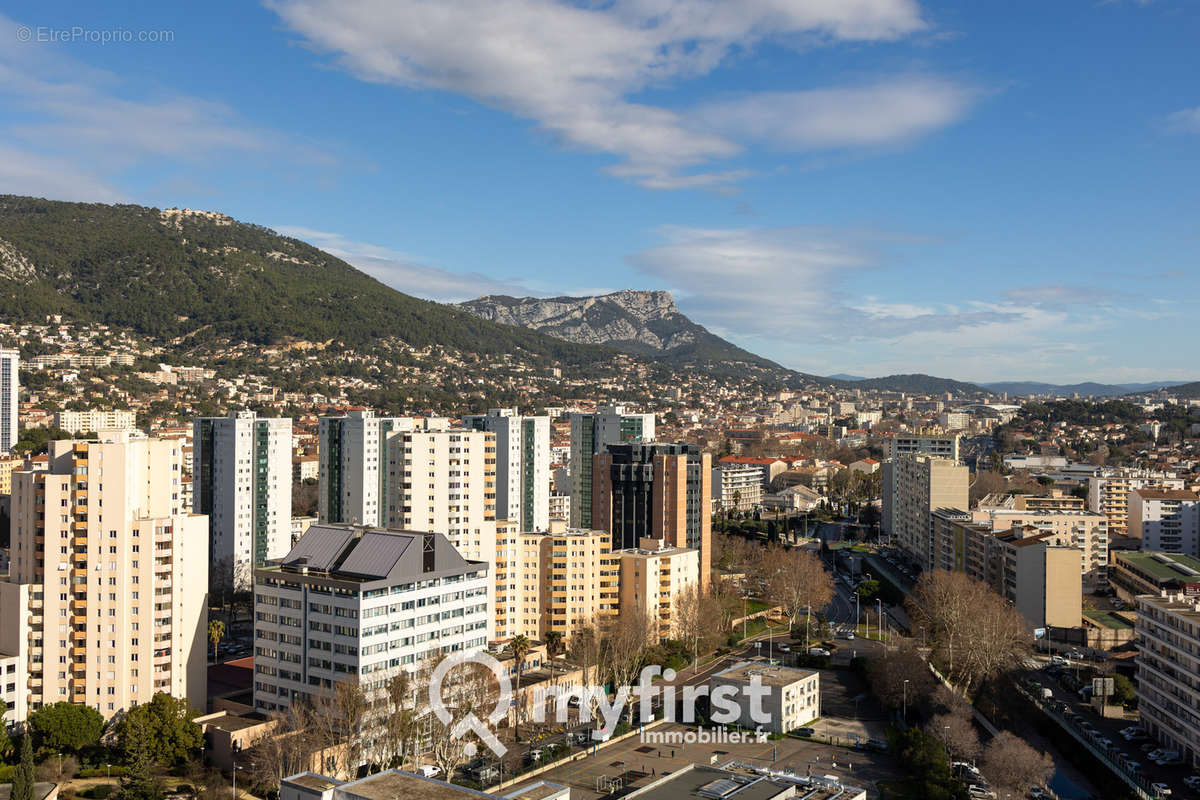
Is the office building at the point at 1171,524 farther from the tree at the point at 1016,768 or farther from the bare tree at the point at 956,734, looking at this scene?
the tree at the point at 1016,768

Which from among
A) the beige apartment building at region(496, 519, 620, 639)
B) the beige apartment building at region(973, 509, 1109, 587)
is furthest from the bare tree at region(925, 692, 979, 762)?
the beige apartment building at region(973, 509, 1109, 587)

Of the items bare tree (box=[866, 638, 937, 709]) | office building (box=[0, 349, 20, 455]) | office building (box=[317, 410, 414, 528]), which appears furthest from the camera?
office building (box=[0, 349, 20, 455])

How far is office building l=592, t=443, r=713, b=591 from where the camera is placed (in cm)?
5669

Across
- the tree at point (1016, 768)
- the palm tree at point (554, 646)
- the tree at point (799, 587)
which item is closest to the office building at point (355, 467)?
the palm tree at point (554, 646)

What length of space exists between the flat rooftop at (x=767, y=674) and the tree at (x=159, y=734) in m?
18.1

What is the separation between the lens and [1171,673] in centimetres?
3500

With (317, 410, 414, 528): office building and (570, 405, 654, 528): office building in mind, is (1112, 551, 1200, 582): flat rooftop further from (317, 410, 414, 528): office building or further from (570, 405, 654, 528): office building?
(317, 410, 414, 528): office building

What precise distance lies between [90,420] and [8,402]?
7094 mm

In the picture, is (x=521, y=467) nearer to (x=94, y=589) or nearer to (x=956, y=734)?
(x=94, y=589)

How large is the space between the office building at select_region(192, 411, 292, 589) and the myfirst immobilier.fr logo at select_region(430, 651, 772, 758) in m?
25.2

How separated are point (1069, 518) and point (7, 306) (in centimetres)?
11903

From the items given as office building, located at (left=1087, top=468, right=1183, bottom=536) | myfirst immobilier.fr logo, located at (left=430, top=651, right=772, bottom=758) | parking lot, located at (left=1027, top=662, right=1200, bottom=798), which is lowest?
parking lot, located at (left=1027, top=662, right=1200, bottom=798)

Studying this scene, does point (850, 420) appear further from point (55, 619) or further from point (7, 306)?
point (55, 619)

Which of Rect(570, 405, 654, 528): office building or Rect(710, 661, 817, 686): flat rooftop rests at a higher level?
Rect(570, 405, 654, 528): office building
